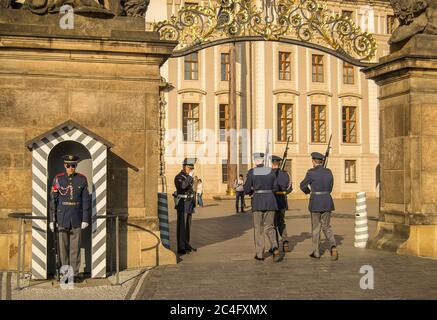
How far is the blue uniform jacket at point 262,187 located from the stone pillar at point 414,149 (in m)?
2.43

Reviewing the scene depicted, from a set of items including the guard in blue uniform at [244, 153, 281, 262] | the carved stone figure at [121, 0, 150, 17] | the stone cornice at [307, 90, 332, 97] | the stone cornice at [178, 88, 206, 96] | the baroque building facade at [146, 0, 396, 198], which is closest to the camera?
the carved stone figure at [121, 0, 150, 17]

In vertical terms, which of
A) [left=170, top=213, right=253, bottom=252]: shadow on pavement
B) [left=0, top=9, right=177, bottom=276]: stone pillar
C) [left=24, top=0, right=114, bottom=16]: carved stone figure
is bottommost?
[left=170, top=213, right=253, bottom=252]: shadow on pavement

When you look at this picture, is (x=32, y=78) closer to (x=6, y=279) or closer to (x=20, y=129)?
(x=20, y=129)

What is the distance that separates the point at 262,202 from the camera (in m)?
11.6

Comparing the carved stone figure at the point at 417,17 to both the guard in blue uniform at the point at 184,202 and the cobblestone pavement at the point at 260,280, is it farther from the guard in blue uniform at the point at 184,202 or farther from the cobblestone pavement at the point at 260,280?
the guard in blue uniform at the point at 184,202

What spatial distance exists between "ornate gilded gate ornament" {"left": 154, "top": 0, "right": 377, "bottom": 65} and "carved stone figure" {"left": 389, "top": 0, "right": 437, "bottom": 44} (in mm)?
1216

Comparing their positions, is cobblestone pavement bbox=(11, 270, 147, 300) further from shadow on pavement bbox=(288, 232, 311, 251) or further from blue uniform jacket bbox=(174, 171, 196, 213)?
shadow on pavement bbox=(288, 232, 311, 251)

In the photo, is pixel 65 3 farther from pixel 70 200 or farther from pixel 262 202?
pixel 262 202

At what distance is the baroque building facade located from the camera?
43656 millimetres

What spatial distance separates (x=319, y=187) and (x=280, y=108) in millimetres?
34341

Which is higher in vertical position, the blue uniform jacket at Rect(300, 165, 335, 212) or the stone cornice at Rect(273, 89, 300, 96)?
the stone cornice at Rect(273, 89, 300, 96)

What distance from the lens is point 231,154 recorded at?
4294cm

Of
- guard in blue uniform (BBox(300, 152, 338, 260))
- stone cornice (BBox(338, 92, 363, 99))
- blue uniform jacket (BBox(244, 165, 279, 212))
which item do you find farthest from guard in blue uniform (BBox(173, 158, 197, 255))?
stone cornice (BBox(338, 92, 363, 99))
